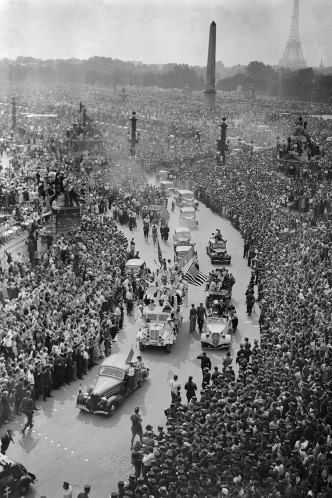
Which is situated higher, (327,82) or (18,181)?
(327,82)

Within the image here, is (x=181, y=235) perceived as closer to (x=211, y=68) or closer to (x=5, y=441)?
(x=5, y=441)

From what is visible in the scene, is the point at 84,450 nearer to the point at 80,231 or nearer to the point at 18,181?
the point at 80,231

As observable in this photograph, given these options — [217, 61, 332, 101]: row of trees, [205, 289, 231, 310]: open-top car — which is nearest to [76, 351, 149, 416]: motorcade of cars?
[205, 289, 231, 310]: open-top car

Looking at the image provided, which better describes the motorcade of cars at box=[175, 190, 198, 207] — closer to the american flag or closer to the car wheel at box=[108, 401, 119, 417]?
the american flag

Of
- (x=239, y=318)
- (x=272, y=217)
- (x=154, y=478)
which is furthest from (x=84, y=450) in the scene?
(x=272, y=217)

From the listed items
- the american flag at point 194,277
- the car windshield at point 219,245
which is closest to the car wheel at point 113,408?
the american flag at point 194,277
